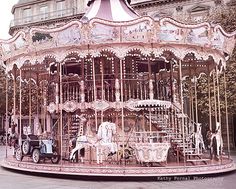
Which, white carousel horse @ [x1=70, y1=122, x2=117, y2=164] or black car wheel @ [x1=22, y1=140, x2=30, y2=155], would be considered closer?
white carousel horse @ [x1=70, y1=122, x2=117, y2=164]

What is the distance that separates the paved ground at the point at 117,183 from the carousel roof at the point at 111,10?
786 centimetres

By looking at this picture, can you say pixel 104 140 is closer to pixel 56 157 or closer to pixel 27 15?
pixel 56 157

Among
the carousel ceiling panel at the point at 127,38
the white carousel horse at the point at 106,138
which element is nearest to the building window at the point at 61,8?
the carousel ceiling panel at the point at 127,38

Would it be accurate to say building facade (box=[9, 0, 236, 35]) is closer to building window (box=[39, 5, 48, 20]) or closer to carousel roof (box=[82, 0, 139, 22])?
building window (box=[39, 5, 48, 20])

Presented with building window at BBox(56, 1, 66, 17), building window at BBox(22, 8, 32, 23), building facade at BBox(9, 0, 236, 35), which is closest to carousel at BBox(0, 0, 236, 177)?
building facade at BBox(9, 0, 236, 35)

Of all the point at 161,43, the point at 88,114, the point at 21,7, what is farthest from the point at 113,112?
the point at 21,7

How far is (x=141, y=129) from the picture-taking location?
1680 centimetres

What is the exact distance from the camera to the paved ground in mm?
11625

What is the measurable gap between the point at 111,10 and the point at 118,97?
4.66m

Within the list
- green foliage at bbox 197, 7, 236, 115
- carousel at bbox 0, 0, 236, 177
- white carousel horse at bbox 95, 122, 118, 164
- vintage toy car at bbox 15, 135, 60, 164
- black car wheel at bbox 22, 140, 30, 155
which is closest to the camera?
→ carousel at bbox 0, 0, 236, 177

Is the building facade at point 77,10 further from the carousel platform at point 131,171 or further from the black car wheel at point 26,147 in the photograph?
the carousel platform at point 131,171

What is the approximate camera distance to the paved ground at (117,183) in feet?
38.1

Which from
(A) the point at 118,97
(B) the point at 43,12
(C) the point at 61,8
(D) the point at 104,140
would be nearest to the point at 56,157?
(D) the point at 104,140

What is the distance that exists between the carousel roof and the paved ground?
7858 millimetres
